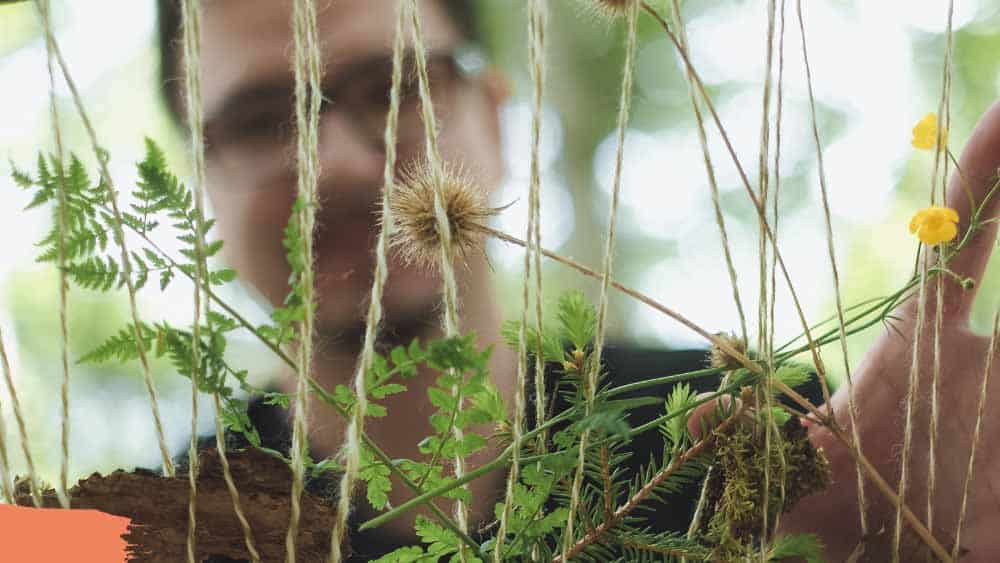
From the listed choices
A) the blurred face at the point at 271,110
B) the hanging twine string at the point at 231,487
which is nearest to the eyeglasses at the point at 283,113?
the blurred face at the point at 271,110

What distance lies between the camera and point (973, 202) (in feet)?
1.51

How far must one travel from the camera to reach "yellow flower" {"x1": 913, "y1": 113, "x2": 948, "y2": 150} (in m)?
0.45

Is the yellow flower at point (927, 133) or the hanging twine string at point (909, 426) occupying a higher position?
the yellow flower at point (927, 133)

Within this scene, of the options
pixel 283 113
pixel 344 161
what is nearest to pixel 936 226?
pixel 344 161

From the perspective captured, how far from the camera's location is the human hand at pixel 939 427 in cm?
44

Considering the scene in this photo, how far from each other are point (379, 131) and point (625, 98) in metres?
0.71

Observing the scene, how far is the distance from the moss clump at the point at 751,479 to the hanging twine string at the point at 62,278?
0.30m

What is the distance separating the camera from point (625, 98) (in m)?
0.38

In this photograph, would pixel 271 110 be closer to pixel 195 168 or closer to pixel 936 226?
pixel 195 168

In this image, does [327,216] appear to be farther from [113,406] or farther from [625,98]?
[113,406]

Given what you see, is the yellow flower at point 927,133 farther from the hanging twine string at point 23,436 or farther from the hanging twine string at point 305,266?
the hanging twine string at point 23,436

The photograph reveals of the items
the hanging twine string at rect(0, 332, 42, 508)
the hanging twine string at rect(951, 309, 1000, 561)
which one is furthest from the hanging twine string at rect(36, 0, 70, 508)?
the hanging twine string at rect(951, 309, 1000, 561)

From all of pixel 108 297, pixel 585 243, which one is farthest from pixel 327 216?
pixel 108 297

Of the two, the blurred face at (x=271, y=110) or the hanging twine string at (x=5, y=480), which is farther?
the blurred face at (x=271, y=110)
